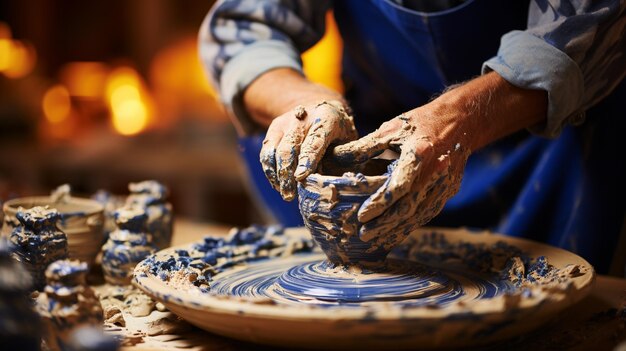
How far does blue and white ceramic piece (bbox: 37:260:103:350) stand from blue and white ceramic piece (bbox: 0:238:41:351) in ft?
0.23

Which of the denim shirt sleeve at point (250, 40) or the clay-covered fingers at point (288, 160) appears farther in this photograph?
the denim shirt sleeve at point (250, 40)

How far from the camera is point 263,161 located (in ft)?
4.65

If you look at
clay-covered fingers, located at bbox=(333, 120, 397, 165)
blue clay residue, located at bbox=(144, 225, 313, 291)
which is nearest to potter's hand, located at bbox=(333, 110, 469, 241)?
clay-covered fingers, located at bbox=(333, 120, 397, 165)

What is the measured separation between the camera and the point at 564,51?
150cm

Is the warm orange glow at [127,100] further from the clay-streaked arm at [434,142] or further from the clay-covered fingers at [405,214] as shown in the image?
the clay-covered fingers at [405,214]

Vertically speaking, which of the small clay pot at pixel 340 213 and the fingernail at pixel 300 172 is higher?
the fingernail at pixel 300 172

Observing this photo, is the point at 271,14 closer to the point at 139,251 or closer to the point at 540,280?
the point at 139,251

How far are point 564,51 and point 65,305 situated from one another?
3.60 ft

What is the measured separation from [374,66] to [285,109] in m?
0.51

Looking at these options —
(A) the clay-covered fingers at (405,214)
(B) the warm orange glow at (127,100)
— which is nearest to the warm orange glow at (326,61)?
(B) the warm orange glow at (127,100)

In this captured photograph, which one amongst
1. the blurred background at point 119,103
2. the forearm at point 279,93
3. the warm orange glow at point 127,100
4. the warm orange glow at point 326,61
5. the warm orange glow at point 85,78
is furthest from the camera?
the warm orange glow at point 85,78

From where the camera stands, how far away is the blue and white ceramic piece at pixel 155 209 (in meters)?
1.73

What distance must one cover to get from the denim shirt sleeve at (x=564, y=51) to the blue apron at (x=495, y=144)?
0.30 metres

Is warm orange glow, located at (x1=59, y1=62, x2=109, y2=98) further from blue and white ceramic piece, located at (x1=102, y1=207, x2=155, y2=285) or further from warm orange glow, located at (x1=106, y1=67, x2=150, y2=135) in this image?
blue and white ceramic piece, located at (x1=102, y1=207, x2=155, y2=285)
